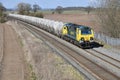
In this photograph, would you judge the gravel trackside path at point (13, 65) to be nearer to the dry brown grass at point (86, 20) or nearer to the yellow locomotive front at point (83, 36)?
the yellow locomotive front at point (83, 36)

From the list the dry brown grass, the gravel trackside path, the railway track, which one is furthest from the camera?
the dry brown grass

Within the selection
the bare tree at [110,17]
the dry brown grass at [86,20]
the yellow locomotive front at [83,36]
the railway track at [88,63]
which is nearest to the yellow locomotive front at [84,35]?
the yellow locomotive front at [83,36]

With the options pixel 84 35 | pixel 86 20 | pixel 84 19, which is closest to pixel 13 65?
pixel 84 35

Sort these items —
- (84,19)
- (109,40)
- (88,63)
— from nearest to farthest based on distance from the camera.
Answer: (88,63) → (109,40) → (84,19)

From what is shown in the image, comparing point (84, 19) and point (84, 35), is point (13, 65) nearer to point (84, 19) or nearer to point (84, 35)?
point (84, 35)

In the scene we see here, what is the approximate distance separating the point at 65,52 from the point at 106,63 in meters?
8.37

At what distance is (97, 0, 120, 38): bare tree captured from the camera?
1761 inches

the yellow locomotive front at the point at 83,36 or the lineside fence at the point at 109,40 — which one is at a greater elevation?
the yellow locomotive front at the point at 83,36

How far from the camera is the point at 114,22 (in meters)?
45.2

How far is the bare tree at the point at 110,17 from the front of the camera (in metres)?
44.7

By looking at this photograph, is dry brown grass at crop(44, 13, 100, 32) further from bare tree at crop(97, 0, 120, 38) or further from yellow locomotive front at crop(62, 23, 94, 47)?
yellow locomotive front at crop(62, 23, 94, 47)

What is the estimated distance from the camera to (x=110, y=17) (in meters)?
46.8

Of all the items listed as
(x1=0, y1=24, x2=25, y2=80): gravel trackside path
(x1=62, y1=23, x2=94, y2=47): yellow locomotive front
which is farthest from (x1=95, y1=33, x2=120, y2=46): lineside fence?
(x1=0, y1=24, x2=25, y2=80): gravel trackside path

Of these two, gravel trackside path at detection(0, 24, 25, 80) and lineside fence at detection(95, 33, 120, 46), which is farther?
lineside fence at detection(95, 33, 120, 46)
